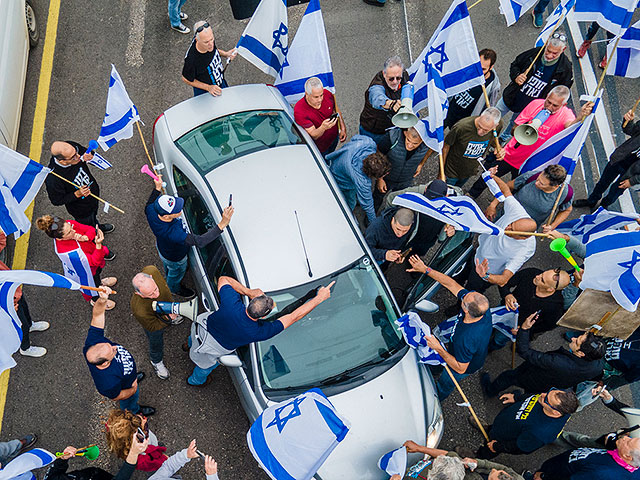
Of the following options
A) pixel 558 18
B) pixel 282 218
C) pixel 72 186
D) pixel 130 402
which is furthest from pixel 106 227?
pixel 558 18

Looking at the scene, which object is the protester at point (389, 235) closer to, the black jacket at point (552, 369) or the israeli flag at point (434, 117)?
the israeli flag at point (434, 117)

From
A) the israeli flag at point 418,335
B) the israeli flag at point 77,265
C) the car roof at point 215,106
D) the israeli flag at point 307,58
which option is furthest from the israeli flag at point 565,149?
the israeli flag at point 77,265

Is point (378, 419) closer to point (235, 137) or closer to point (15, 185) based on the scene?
point (235, 137)

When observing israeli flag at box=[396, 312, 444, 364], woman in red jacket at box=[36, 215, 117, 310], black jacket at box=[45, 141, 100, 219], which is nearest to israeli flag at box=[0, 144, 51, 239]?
woman in red jacket at box=[36, 215, 117, 310]

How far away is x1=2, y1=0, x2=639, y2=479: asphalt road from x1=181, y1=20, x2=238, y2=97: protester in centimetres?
156

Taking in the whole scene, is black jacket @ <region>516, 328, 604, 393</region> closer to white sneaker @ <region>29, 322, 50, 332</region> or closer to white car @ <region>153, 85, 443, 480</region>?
white car @ <region>153, 85, 443, 480</region>

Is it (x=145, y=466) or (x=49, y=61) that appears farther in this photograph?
(x=49, y=61)

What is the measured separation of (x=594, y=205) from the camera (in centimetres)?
763

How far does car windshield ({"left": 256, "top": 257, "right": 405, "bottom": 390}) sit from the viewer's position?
5.22 m

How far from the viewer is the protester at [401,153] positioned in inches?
243

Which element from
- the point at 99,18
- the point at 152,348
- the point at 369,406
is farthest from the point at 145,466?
the point at 99,18

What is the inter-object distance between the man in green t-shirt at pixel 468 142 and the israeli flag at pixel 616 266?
1639 millimetres

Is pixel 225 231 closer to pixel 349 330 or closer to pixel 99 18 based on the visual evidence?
pixel 349 330

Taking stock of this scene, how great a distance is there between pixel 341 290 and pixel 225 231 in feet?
4.31
